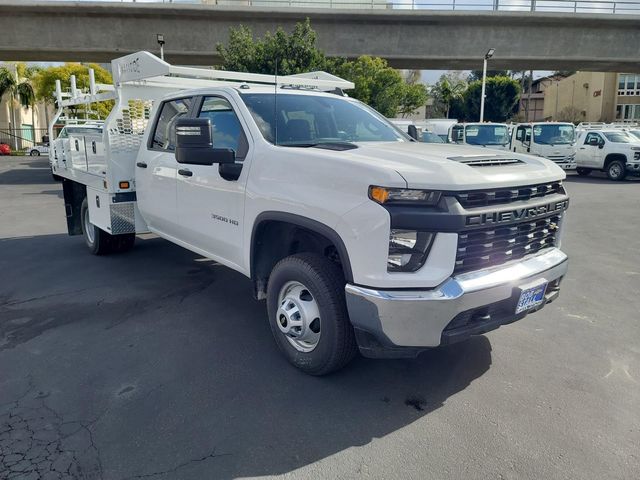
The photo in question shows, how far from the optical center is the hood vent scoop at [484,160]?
3.34 metres

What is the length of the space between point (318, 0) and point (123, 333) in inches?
925

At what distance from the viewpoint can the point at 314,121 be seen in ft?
14.7

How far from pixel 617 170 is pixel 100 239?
1861 cm

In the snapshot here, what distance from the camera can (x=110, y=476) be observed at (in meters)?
2.69

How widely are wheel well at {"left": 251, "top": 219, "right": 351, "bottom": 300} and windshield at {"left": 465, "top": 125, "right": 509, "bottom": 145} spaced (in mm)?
17985

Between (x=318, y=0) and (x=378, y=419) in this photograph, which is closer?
(x=378, y=419)

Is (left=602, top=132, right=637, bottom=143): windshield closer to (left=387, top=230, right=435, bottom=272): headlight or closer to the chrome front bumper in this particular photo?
the chrome front bumper

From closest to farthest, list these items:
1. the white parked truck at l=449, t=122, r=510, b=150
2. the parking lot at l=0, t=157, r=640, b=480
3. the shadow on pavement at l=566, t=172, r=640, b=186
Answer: the parking lot at l=0, t=157, r=640, b=480 → the shadow on pavement at l=566, t=172, r=640, b=186 → the white parked truck at l=449, t=122, r=510, b=150

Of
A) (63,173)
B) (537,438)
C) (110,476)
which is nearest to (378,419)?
(537,438)

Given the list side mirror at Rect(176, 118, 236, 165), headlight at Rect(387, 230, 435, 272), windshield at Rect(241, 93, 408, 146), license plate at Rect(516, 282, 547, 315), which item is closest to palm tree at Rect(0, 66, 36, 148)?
windshield at Rect(241, 93, 408, 146)

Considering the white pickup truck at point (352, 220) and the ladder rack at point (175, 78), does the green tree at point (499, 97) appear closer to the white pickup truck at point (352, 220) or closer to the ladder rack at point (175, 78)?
the ladder rack at point (175, 78)

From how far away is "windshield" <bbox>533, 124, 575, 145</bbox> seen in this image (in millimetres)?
20031

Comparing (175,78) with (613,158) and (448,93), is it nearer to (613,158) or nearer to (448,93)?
(613,158)

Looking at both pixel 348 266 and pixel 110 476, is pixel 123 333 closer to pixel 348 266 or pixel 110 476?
pixel 110 476
